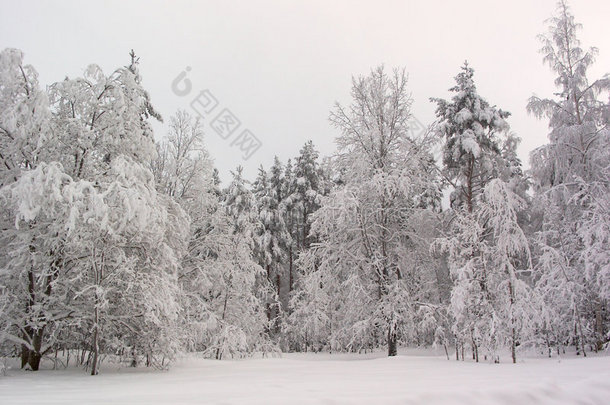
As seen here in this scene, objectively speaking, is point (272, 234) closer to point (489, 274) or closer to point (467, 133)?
point (467, 133)

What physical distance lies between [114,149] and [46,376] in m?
5.99

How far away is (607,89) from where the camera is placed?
57.9 feet

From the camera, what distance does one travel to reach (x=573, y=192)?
17719 mm

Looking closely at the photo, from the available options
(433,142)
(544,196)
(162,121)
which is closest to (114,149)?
(162,121)

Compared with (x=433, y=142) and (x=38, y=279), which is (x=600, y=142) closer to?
(x=433, y=142)

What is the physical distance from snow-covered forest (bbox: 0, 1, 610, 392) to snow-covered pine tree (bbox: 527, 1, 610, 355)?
94 millimetres

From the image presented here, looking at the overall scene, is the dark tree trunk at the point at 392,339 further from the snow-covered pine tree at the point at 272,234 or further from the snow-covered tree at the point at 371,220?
the snow-covered pine tree at the point at 272,234

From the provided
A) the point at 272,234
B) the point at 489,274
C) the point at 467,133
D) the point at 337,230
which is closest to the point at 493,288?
the point at 489,274

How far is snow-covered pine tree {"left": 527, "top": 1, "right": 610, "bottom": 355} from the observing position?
1502 centimetres

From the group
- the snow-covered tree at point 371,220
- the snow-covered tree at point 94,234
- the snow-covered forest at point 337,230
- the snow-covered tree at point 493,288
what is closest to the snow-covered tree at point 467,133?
the snow-covered forest at point 337,230

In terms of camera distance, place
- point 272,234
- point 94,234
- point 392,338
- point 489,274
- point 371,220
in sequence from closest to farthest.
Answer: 1. point 94,234
2. point 489,274
3. point 392,338
4. point 371,220
5. point 272,234

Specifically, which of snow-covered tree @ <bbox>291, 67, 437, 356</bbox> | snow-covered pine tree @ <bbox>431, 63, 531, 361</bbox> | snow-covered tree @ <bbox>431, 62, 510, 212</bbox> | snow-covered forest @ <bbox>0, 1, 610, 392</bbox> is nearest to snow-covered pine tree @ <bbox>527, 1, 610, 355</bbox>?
snow-covered forest @ <bbox>0, 1, 610, 392</bbox>

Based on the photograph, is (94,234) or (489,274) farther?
(489,274)

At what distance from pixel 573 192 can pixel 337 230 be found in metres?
10.0
